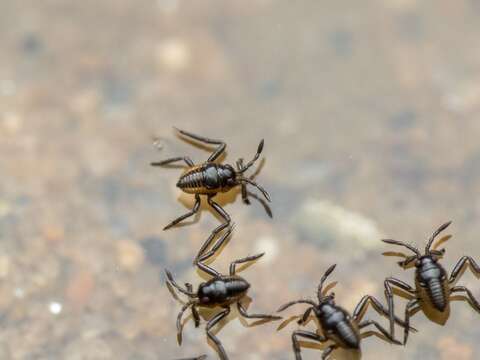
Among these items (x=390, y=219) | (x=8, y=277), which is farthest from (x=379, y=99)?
(x=8, y=277)

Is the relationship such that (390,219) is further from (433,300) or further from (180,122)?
(180,122)

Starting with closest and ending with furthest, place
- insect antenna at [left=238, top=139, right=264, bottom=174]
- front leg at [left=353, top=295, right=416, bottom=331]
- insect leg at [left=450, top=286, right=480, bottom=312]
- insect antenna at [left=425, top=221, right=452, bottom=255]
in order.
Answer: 1. front leg at [left=353, top=295, right=416, bottom=331]
2. insect leg at [left=450, top=286, right=480, bottom=312]
3. insect antenna at [left=425, top=221, right=452, bottom=255]
4. insect antenna at [left=238, top=139, right=264, bottom=174]

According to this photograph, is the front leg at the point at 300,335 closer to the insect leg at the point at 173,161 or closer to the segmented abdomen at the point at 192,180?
the segmented abdomen at the point at 192,180

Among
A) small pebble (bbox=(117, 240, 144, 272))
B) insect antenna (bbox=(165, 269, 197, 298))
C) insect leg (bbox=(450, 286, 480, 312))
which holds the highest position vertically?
small pebble (bbox=(117, 240, 144, 272))

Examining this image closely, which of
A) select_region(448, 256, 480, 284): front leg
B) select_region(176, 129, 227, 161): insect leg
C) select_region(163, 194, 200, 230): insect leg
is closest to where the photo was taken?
select_region(448, 256, 480, 284): front leg

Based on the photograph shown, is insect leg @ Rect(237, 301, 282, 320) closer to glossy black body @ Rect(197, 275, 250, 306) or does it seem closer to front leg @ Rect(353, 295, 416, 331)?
glossy black body @ Rect(197, 275, 250, 306)

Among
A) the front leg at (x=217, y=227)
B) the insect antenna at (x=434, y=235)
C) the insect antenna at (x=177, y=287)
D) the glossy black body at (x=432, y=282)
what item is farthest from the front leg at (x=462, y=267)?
the insect antenna at (x=177, y=287)

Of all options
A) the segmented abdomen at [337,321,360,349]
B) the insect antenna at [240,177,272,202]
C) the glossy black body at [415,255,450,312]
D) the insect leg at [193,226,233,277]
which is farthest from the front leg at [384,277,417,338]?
the insect leg at [193,226,233,277]
